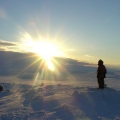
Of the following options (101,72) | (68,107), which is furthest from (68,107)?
(101,72)

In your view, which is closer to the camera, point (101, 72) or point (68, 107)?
point (68, 107)

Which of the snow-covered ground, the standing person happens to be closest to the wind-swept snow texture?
the snow-covered ground

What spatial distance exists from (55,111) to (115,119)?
3535 mm

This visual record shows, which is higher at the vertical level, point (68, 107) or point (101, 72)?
point (101, 72)

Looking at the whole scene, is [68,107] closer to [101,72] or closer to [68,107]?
[68,107]

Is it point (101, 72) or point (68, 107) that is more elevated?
point (101, 72)

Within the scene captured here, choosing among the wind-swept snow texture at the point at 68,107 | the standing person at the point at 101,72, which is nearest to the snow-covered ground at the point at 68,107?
the wind-swept snow texture at the point at 68,107

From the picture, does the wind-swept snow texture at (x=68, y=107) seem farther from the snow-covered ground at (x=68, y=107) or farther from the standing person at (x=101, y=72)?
the standing person at (x=101, y=72)

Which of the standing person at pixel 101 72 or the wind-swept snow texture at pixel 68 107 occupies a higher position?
the standing person at pixel 101 72

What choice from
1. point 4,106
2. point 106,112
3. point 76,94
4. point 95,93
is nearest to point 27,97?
point 4,106

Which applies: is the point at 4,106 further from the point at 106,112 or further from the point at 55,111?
the point at 106,112

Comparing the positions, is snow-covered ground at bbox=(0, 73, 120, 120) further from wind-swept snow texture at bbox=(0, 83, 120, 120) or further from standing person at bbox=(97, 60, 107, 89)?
standing person at bbox=(97, 60, 107, 89)

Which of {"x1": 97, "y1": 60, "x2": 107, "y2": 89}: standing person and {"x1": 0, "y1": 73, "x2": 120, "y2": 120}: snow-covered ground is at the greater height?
{"x1": 97, "y1": 60, "x2": 107, "y2": 89}: standing person

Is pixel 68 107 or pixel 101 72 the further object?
pixel 101 72
